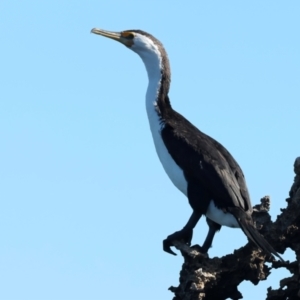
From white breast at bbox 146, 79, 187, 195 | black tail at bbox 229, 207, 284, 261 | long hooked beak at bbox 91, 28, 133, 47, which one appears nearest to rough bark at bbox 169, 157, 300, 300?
black tail at bbox 229, 207, 284, 261

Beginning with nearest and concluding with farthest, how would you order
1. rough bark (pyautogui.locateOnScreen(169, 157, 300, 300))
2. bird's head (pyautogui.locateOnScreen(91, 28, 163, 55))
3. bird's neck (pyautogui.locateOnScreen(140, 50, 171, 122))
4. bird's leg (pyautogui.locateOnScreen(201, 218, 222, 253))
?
1. rough bark (pyautogui.locateOnScreen(169, 157, 300, 300))
2. bird's leg (pyautogui.locateOnScreen(201, 218, 222, 253))
3. bird's neck (pyautogui.locateOnScreen(140, 50, 171, 122))
4. bird's head (pyautogui.locateOnScreen(91, 28, 163, 55))

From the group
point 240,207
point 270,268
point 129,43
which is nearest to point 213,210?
point 240,207

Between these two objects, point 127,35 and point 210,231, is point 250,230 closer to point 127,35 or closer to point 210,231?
point 210,231

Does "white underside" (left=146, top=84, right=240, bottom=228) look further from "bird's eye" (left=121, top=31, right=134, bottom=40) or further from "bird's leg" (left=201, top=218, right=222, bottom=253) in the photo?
"bird's eye" (left=121, top=31, right=134, bottom=40)

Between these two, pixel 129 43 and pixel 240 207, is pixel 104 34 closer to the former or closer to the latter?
pixel 129 43

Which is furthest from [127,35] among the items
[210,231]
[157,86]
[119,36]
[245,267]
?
[245,267]

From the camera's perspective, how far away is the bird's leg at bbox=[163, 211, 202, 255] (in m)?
10.7

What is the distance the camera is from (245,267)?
31.7 ft

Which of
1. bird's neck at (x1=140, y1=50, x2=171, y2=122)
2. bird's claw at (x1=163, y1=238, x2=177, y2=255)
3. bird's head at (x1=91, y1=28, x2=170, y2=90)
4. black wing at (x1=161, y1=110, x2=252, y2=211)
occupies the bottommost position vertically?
bird's claw at (x1=163, y1=238, x2=177, y2=255)

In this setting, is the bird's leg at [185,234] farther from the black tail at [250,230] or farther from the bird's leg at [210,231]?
the black tail at [250,230]

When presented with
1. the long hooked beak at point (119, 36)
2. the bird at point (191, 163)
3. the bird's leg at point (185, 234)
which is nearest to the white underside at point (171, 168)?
the bird at point (191, 163)

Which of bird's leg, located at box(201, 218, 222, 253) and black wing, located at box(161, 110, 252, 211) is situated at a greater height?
black wing, located at box(161, 110, 252, 211)

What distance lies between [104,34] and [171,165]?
2.21 meters

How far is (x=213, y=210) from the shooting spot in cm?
1097
